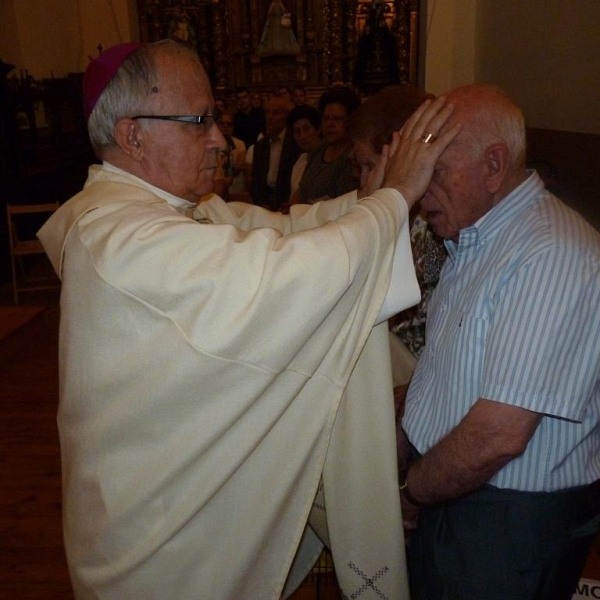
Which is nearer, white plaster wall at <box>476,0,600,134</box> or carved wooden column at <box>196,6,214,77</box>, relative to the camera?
white plaster wall at <box>476,0,600,134</box>

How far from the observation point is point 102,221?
1414 millimetres

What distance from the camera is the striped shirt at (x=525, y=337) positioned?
1302 mm

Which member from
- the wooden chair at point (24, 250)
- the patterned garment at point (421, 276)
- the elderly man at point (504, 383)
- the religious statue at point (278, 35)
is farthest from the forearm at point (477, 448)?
the religious statue at point (278, 35)

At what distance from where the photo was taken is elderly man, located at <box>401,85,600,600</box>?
4.30 feet

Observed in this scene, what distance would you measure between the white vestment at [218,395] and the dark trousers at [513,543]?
0.14m

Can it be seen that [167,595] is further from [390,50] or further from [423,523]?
[390,50]

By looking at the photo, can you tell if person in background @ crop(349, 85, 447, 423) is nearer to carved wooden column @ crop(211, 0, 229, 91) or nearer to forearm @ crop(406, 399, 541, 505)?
forearm @ crop(406, 399, 541, 505)

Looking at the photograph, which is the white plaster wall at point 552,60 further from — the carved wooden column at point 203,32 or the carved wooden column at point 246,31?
the carved wooden column at point 203,32

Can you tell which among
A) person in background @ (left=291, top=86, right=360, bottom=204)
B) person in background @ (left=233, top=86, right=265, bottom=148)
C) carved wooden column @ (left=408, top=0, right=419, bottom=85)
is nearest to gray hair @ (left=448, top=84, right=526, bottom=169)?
person in background @ (left=291, top=86, right=360, bottom=204)

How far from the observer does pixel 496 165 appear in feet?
4.85

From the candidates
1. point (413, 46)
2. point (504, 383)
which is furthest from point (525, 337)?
point (413, 46)

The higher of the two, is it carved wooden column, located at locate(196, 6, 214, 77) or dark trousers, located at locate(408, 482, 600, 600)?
carved wooden column, located at locate(196, 6, 214, 77)

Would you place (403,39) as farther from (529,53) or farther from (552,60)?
(552,60)

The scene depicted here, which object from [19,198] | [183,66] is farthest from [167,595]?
[19,198]
